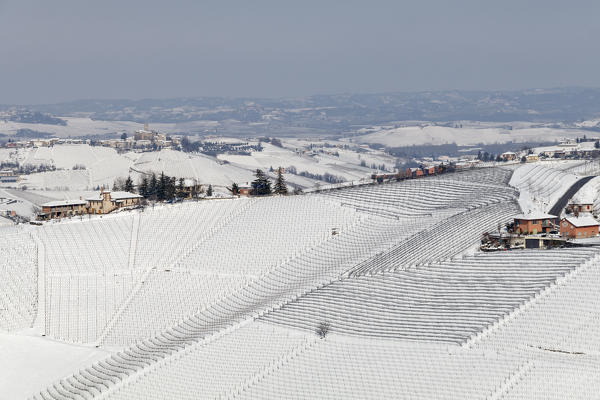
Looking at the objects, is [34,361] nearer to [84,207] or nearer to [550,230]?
[84,207]

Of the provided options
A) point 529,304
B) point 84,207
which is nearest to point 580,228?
point 529,304

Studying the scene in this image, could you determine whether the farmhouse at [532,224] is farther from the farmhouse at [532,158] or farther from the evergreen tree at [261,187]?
the farmhouse at [532,158]

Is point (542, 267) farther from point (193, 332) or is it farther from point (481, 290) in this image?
point (193, 332)

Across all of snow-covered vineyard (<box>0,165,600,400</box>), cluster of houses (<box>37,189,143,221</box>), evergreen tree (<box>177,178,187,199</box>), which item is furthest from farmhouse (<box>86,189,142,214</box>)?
snow-covered vineyard (<box>0,165,600,400</box>)

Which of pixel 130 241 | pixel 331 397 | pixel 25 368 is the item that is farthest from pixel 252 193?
pixel 331 397

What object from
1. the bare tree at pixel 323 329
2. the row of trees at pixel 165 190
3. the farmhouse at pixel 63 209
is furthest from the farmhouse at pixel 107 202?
the bare tree at pixel 323 329
